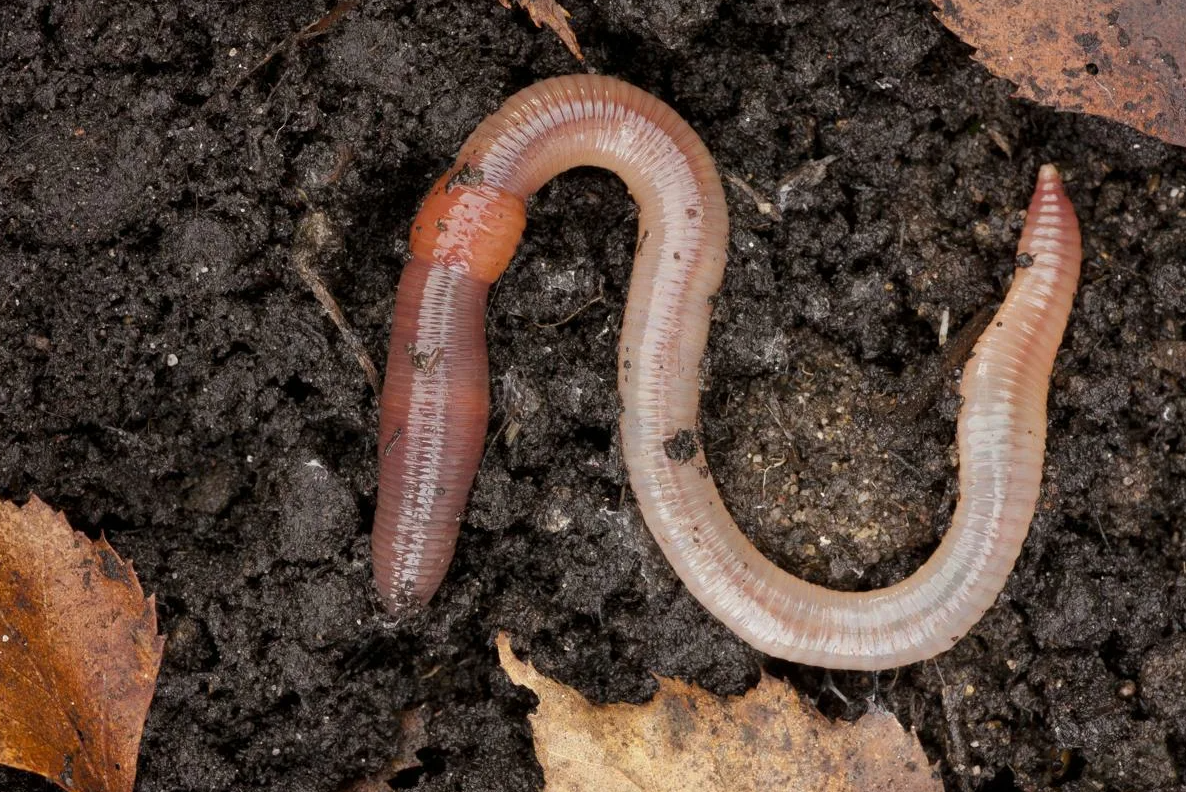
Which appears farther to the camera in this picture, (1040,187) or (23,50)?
(1040,187)

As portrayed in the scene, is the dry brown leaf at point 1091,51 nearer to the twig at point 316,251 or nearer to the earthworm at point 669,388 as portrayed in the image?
the earthworm at point 669,388

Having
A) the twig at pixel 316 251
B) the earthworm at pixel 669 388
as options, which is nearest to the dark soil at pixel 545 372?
the twig at pixel 316 251

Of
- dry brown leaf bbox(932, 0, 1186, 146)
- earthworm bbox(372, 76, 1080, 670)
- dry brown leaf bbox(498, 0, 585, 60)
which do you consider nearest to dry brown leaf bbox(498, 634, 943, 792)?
earthworm bbox(372, 76, 1080, 670)

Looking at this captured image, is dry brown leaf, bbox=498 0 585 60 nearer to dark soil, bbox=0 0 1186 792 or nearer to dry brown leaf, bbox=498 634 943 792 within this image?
dark soil, bbox=0 0 1186 792

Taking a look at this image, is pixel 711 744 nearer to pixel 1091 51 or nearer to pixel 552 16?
pixel 552 16

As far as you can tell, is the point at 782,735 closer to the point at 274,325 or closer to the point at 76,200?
the point at 274,325

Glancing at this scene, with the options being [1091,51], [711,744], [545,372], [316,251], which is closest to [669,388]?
[545,372]

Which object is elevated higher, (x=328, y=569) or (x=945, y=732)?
(x=328, y=569)

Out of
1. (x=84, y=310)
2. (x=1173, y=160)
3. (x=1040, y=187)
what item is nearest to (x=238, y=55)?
(x=84, y=310)
